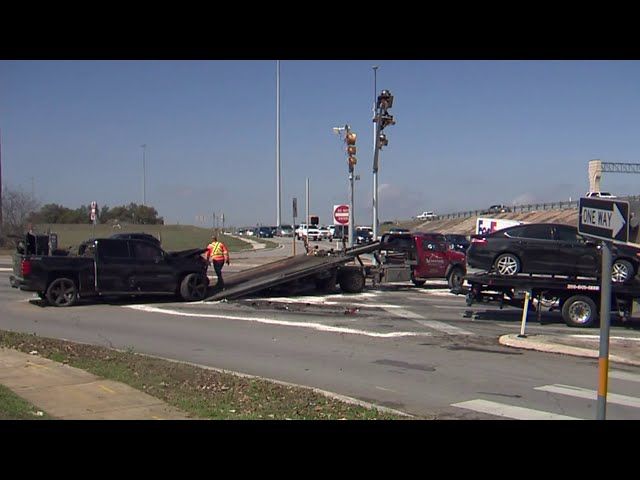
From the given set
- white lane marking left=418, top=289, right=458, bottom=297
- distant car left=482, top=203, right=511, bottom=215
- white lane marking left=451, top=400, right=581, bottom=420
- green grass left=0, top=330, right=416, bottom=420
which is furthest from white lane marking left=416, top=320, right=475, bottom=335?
distant car left=482, top=203, right=511, bottom=215

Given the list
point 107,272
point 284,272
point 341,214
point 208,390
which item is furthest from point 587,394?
point 341,214

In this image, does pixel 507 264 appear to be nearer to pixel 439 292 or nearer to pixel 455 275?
pixel 455 275

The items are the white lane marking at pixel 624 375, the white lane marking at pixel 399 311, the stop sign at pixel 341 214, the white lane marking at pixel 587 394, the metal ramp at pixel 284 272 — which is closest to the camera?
the white lane marking at pixel 587 394

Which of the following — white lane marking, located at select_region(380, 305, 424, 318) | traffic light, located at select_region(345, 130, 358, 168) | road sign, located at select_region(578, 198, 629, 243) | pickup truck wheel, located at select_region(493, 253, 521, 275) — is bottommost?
white lane marking, located at select_region(380, 305, 424, 318)

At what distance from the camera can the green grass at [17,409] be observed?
7000 mm

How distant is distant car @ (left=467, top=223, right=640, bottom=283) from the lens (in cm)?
1650

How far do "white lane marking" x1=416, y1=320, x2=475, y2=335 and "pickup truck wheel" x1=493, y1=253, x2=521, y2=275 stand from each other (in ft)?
6.07

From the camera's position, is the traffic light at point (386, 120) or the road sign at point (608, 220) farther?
the traffic light at point (386, 120)

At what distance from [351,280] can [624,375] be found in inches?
500

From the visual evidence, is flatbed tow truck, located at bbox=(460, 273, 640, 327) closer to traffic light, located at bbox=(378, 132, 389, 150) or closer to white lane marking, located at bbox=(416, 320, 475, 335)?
white lane marking, located at bbox=(416, 320, 475, 335)

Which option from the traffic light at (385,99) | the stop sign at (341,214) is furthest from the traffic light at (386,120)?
the stop sign at (341,214)

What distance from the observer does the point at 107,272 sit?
62.2ft

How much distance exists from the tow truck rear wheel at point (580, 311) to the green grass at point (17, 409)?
40.0ft

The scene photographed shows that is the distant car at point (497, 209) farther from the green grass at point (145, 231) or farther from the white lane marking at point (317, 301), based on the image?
the white lane marking at point (317, 301)
